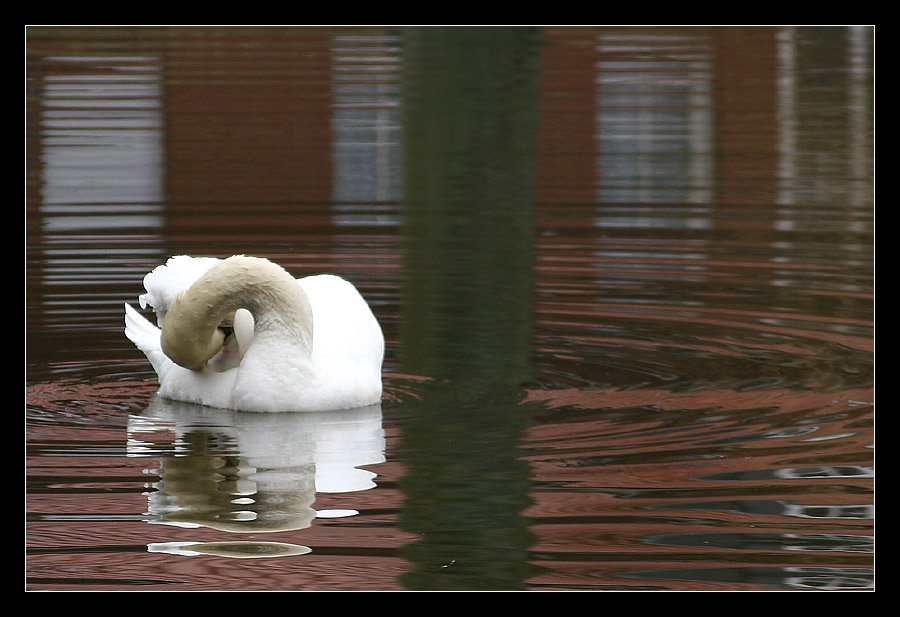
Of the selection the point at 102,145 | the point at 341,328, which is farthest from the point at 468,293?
the point at 102,145

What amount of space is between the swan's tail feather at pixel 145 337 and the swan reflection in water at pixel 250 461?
33cm

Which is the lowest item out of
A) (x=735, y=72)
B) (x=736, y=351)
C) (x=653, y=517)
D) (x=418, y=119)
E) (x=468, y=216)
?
(x=653, y=517)

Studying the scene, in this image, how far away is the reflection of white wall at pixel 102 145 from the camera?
1250 cm

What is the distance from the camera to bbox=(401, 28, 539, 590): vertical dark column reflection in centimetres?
555

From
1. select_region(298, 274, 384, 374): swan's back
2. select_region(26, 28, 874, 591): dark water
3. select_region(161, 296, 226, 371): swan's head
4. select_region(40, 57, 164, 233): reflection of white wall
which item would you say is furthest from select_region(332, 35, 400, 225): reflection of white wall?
select_region(161, 296, 226, 371): swan's head

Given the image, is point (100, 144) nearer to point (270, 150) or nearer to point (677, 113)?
point (270, 150)

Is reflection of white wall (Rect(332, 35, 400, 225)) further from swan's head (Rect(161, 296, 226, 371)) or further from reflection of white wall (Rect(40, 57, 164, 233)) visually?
swan's head (Rect(161, 296, 226, 371))

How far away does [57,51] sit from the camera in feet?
60.0

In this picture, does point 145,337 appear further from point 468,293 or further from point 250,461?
point 468,293

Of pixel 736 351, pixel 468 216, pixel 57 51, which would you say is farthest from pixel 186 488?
pixel 57 51

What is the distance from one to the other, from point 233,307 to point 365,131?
853cm

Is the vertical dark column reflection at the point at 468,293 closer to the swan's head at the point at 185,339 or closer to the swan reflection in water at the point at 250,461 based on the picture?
the swan reflection in water at the point at 250,461

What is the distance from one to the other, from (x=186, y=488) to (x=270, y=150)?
29.9ft

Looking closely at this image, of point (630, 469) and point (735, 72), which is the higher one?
point (735, 72)
